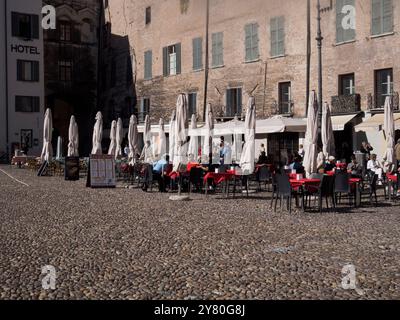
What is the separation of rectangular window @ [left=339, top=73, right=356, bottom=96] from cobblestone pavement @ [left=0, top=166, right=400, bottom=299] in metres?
15.1

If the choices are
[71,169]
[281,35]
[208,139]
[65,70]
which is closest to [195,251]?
[208,139]

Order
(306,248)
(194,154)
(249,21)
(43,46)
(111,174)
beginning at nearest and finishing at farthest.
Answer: (306,248)
(111,174)
(194,154)
(249,21)
(43,46)

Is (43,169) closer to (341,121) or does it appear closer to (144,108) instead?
(341,121)

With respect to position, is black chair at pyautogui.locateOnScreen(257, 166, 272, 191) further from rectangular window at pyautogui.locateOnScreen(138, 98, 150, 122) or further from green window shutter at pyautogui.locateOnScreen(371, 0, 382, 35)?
rectangular window at pyautogui.locateOnScreen(138, 98, 150, 122)

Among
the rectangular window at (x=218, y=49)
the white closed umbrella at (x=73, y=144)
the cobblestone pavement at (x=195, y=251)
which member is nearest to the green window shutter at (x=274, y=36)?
the rectangular window at (x=218, y=49)

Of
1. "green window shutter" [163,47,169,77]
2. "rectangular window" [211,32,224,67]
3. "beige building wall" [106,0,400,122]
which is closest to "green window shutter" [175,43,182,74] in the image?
"beige building wall" [106,0,400,122]

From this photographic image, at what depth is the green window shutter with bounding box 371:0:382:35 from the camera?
25108mm

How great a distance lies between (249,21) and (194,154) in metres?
13.2

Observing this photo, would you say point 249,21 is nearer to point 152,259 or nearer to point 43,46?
point 43,46

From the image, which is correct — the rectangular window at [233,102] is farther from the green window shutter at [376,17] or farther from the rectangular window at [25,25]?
the rectangular window at [25,25]

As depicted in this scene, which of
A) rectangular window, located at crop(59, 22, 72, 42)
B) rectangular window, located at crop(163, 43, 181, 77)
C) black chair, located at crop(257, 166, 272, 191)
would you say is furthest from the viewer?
rectangular window, located at crop(59, 22, 72, 42)

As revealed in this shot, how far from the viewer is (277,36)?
95.0 feet
